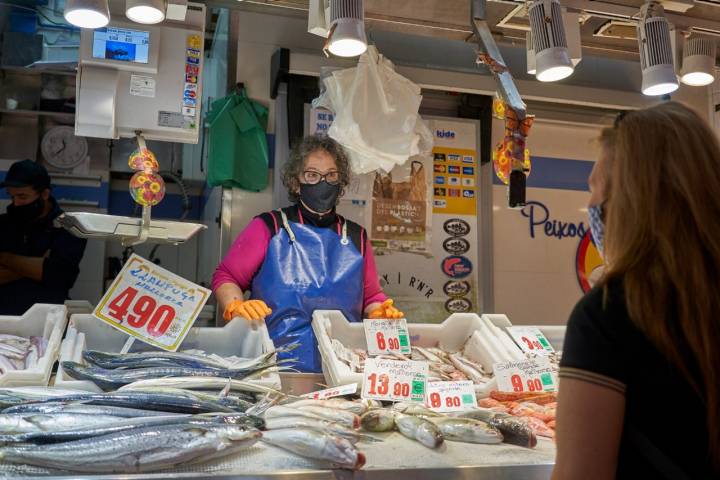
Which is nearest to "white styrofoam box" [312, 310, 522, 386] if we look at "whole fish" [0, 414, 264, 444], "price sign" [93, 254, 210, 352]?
"price sign" [93, 254, 210, 352]

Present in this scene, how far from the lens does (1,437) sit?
1514 millimetres

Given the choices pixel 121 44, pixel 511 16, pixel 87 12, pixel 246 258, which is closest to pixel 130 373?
pixel 87 12

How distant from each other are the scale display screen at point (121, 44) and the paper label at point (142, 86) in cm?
8

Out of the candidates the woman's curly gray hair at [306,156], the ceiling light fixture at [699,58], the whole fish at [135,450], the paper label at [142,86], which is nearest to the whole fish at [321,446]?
the whole fish at [135,450]

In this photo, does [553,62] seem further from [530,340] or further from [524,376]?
[524,376]

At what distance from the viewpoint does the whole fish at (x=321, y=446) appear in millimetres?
1554

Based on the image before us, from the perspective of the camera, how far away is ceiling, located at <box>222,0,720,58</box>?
324cm

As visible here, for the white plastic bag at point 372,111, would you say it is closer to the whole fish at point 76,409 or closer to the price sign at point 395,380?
the price sign at point 395,380

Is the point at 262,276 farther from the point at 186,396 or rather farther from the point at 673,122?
the point at 673,122

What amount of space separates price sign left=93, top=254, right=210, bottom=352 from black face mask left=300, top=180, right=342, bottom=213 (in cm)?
134

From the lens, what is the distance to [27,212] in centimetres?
486

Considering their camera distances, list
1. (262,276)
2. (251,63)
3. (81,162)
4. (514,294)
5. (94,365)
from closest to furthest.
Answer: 1. (94,365)
2. (262,276)
3. (251,63)
4. (514,294)
5. (81,162)

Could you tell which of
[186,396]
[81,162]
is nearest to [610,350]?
[186,396]

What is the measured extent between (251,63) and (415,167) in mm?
1508
